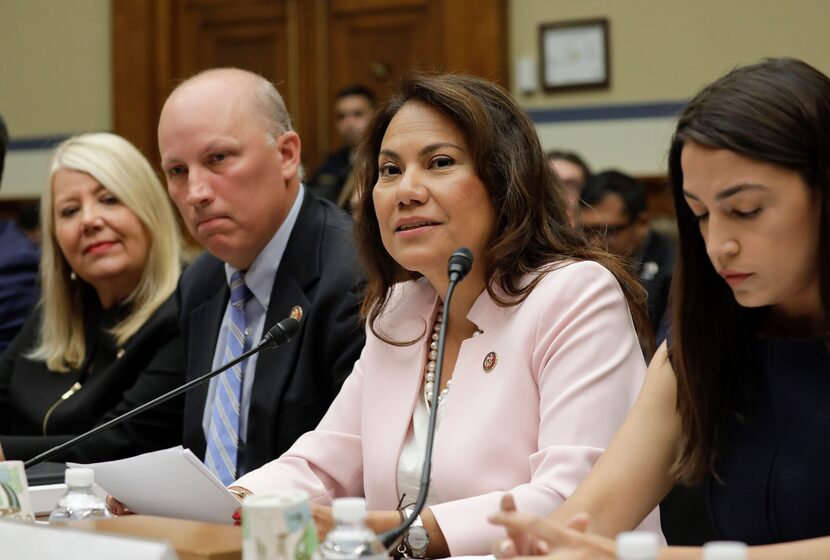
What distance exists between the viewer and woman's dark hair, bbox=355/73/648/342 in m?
2.16

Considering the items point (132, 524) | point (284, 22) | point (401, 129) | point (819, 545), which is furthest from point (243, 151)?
point (284, 22)

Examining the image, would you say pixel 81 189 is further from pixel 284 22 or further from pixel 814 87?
pixel 284 22

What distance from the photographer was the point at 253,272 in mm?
2867

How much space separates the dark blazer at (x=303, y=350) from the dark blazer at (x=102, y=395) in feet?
0.96

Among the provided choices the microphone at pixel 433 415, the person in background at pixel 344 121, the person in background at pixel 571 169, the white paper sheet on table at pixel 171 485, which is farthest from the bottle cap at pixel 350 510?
the person in background at pixel 344 121

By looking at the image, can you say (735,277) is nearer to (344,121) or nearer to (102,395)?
(102,395)

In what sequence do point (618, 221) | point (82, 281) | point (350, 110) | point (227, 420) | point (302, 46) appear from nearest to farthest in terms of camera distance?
point (227, 420) → point (82, 281) → point (618, 221) → point (350, 110) → point (302, 46)

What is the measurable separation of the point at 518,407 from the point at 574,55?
4.62m

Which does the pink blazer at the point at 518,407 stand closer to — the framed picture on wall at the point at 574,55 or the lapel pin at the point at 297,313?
the lapel pin at the point at 297,313

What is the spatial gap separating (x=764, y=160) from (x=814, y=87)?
0.14 meters

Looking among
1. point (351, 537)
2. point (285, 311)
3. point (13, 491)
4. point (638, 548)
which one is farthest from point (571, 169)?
point (638, 548)

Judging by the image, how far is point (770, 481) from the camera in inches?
68.4

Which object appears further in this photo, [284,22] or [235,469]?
[284,22]

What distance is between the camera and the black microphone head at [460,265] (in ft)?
6.08
